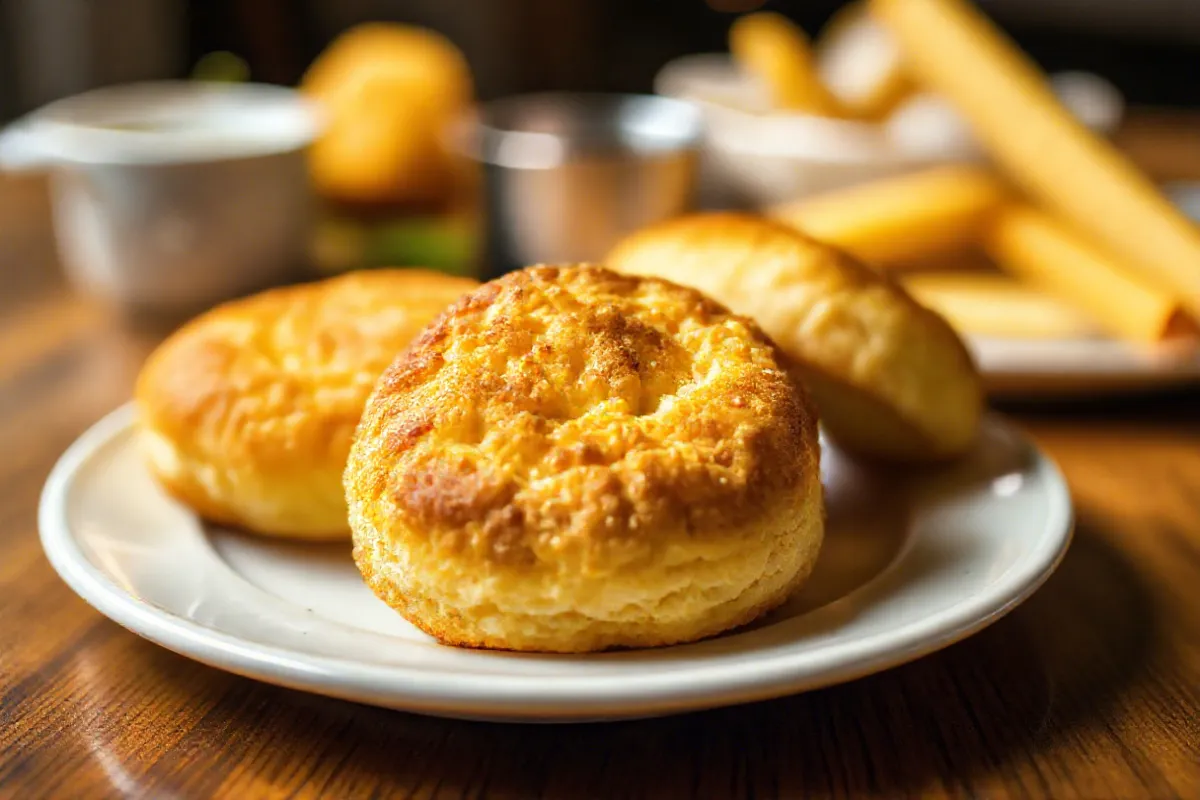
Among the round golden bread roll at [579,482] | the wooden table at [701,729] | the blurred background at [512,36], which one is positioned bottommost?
the blurred background at [512,36]

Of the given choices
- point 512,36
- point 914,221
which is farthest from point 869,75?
point 512,36

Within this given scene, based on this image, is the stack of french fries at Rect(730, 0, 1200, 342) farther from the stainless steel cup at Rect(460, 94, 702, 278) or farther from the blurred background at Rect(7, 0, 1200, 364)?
the stainless steel cup at Rect(460, 94, 702, 278)

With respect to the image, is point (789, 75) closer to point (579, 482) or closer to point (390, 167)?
point (390, 167)

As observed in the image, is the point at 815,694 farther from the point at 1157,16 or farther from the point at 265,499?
the point at 1157,16

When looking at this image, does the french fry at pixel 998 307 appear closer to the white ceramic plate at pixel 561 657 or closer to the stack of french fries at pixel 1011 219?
the stack of french fries at pixel 1011 219

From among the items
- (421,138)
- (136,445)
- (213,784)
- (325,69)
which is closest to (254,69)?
(325,69)

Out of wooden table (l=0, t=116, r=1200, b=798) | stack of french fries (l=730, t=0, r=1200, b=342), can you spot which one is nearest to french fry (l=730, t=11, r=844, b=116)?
stack of french fries (l=730, t=0, r=1200, b=342)

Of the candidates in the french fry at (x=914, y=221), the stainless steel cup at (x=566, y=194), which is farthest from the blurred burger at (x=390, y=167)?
the french fry at (x=914, y=221)
